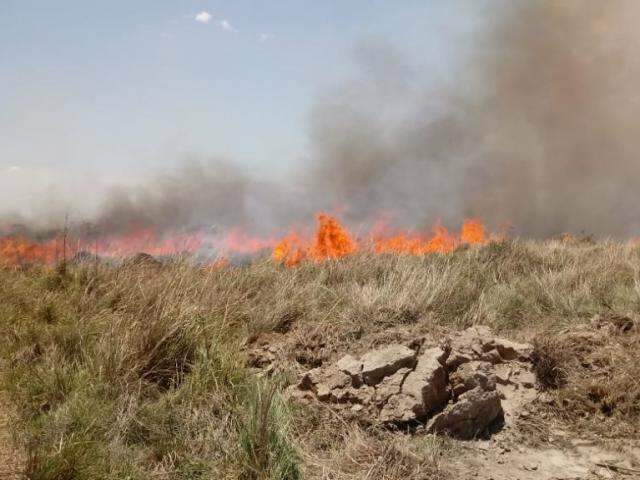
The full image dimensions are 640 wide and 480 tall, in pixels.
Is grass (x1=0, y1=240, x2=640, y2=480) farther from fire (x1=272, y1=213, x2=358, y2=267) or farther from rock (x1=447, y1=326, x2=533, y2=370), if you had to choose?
fire (x1=272, y1=213, x2=358, y2=267)

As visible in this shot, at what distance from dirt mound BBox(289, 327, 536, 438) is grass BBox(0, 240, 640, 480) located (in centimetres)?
18

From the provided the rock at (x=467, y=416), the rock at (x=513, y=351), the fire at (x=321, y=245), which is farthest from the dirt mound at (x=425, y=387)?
the fire at (x=321, y=245)

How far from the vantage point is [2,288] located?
6301mm

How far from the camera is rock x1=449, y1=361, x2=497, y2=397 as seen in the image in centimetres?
433

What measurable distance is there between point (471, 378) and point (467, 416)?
0.30m

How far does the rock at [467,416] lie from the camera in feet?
13.5

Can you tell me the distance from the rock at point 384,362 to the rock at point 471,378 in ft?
1.17

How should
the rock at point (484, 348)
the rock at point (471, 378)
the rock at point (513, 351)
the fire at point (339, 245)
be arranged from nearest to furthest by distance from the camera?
the rock at point (471, 378) → the rock at point (484, 348) → the rock at point (513, 351) → the fire at point (339, 245)

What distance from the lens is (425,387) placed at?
4.17 m

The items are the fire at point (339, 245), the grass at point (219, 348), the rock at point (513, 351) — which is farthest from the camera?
the fire at point (339, 245)

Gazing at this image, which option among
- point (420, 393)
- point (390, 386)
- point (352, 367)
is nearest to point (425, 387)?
point (420, 393)

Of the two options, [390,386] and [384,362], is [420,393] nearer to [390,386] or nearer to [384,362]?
[390,386]

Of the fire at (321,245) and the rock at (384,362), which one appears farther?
the fire at (321,245)

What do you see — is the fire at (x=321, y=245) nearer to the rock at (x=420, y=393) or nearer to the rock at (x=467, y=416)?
the rock at (x=420, y=393)
